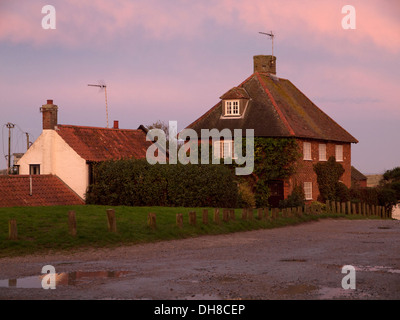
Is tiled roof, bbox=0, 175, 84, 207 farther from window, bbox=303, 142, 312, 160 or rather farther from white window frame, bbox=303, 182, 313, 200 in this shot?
window, bbox=303, 142, 312, 160

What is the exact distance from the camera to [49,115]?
42812 mm

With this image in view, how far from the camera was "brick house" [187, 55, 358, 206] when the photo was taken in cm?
4588

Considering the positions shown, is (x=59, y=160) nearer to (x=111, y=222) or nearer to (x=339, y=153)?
(x=111, y=222)

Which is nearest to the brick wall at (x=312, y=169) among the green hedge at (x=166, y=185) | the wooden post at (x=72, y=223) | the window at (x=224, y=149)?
the window at (x=224, y=149)

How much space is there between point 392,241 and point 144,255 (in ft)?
27.8

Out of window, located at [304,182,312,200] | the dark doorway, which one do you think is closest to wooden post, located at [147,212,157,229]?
the dark doorway

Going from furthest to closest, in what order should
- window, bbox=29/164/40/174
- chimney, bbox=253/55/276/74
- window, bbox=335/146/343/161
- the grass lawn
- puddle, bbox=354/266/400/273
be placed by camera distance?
chimney, bbox=253/55/276/74, window, bbox=335/146/343/161, window, bbox=29/164/40/174, the grass lawn, puddle, bbox=354/266/400/273

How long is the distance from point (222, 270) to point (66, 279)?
3.23 m

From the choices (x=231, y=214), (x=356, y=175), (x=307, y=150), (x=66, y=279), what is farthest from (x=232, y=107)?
(x=356, y=175)

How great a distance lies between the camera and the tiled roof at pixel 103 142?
4231 cm

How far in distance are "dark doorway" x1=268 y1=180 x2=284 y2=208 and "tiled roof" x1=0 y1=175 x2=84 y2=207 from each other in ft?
45.4

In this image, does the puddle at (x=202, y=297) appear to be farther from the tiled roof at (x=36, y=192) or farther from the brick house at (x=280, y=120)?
the brick house at (x=280, y=120)
